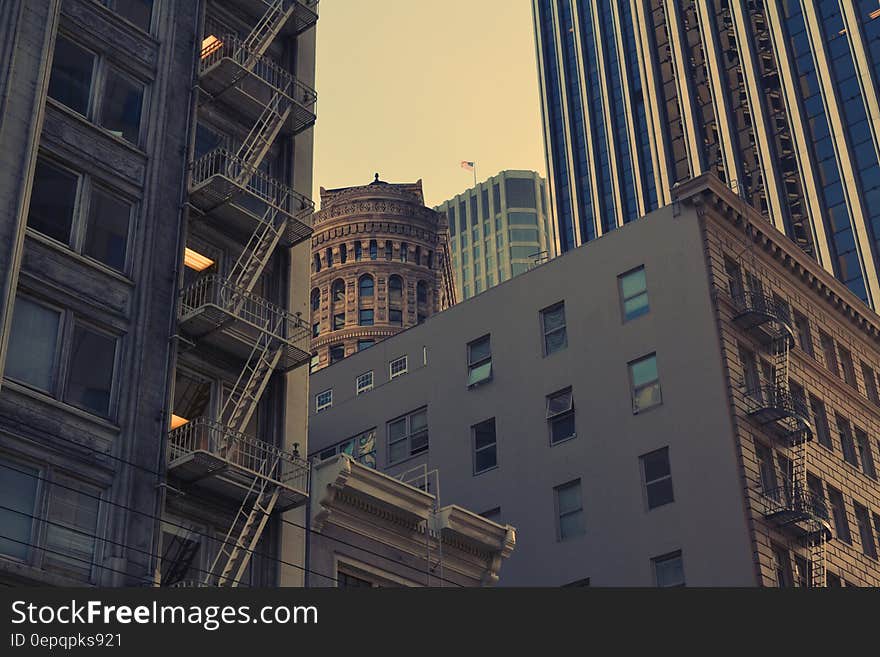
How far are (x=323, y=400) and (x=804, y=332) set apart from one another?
2315cm

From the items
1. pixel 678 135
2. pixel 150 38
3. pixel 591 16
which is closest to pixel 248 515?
pixel 150 38

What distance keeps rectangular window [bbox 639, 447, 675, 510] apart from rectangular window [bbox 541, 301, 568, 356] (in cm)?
693

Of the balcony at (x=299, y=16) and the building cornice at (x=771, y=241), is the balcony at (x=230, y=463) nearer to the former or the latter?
the balcony at (x=299, y=16)

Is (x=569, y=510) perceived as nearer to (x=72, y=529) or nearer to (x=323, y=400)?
(x=323, y=400)

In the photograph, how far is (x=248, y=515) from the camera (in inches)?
1242

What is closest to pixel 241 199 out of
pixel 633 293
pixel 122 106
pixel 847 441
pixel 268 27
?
pixel 122 106

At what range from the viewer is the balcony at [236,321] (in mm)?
32438

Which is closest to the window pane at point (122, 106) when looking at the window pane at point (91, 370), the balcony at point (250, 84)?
the balcony at point (250, 84)

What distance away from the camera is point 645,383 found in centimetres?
5156

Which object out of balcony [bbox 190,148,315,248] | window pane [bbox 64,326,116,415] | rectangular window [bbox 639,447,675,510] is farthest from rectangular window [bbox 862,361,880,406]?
window pane [bbox 64,326,116,415]

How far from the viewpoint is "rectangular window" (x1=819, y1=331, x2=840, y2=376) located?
194 ft

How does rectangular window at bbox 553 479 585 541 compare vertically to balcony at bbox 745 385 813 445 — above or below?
below

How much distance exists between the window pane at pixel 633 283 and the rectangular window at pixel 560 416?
467 cm

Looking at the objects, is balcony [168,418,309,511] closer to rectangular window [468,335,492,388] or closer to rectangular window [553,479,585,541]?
rectangular window [553,479,585,541]
